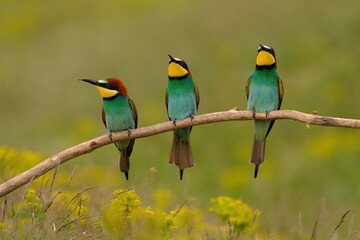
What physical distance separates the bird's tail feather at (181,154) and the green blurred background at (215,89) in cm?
139

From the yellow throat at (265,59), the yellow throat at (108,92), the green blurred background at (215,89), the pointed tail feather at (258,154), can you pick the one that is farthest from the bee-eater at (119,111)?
the green blurred background at (215,89)

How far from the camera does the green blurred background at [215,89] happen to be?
6766 mm

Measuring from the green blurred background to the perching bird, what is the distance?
110 cm

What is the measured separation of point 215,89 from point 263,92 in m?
4.83

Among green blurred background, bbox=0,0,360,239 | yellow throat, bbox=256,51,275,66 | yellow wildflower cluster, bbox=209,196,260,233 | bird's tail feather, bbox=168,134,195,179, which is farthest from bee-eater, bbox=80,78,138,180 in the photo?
green blurred background, bbox=0,0,360,239

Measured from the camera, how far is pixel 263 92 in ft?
12.4

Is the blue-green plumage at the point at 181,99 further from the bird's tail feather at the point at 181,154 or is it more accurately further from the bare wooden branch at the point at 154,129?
the bare wooden branch at the point at 154,129

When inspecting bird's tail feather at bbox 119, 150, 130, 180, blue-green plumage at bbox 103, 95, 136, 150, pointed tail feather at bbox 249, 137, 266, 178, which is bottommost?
bird's tail feather at bbox 119, 150, 130, 180

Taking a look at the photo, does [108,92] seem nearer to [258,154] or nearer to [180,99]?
[180,99]

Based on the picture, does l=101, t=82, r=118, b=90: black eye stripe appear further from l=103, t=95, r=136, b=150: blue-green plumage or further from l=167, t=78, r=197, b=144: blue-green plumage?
l=167, t=78, r=197, b=144: blue-green plumage

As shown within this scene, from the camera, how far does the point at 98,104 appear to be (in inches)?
367

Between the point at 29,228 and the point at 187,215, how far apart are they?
41.5 inches

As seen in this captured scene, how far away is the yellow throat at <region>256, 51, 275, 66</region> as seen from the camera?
144 inches

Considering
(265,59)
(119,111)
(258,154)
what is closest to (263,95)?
(265,59)
